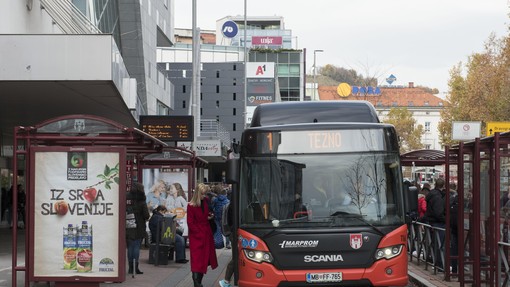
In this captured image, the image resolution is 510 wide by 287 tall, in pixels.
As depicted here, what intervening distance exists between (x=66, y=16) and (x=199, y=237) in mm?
15058

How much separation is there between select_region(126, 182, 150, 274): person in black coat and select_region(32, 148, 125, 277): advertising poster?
336 centimetres

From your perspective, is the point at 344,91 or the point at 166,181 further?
the point at 344,91

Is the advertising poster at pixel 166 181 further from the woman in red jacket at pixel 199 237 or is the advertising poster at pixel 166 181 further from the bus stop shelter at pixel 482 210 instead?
the bus stop shelter at pixel 482 210

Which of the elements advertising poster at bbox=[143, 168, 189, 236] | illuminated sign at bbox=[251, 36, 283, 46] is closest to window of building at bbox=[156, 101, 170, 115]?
advertising poster at bbox=[143, 168, 189, 236]

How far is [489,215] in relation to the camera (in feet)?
42.4

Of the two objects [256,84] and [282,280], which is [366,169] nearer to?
[282,280]

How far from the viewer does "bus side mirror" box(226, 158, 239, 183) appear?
39.8 ft

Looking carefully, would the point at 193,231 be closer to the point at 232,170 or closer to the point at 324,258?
the point at 232,170

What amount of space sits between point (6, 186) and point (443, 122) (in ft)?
172

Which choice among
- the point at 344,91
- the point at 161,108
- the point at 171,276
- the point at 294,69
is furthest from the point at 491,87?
the point at 294,69

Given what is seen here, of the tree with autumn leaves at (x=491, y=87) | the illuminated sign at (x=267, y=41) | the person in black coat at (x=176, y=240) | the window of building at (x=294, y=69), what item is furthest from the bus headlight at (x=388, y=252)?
the illuminated sign at (x=267, y=41)

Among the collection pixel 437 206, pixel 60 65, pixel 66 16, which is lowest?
pixel 437 206

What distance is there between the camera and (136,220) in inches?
664

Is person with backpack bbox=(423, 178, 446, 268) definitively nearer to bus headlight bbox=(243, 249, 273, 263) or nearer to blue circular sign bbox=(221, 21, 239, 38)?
bus headlight bbox=(243, 249, 273, 263)
